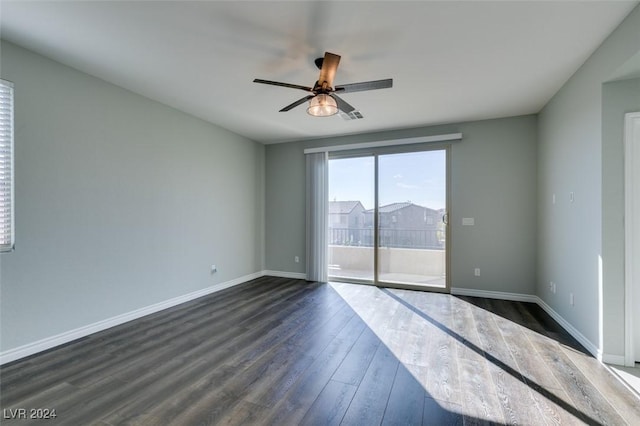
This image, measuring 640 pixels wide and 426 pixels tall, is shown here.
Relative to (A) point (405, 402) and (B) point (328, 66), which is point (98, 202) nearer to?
(B) point (328, 66)

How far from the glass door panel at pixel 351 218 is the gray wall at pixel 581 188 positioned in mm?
2483

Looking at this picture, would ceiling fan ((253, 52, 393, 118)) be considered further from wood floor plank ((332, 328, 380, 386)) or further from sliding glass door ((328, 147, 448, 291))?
sliding glass door ((328, 147, 448, 291))

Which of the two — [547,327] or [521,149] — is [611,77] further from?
[547,327]

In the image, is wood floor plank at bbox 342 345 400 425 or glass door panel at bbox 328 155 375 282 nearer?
wood floor plank at bbox 342 345 400 425

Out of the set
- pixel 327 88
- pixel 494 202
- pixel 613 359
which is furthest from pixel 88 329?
pixel 494 202

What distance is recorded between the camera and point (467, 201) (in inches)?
180

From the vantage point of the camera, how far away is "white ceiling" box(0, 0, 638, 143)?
208cm

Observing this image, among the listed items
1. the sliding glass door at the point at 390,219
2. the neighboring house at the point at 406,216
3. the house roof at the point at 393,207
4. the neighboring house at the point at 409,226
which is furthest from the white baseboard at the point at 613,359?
the house roof at the point at 393,207

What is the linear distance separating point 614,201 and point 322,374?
2.81 m

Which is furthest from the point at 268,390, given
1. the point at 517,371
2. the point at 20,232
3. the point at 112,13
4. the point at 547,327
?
the point at 547,327

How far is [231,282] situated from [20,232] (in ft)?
9.64

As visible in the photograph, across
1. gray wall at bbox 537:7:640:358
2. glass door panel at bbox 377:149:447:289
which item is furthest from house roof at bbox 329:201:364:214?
gray wall at bbox 537:7:640:358

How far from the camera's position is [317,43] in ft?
8.05

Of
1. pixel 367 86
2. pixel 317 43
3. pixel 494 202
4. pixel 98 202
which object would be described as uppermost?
pixel 317 43
